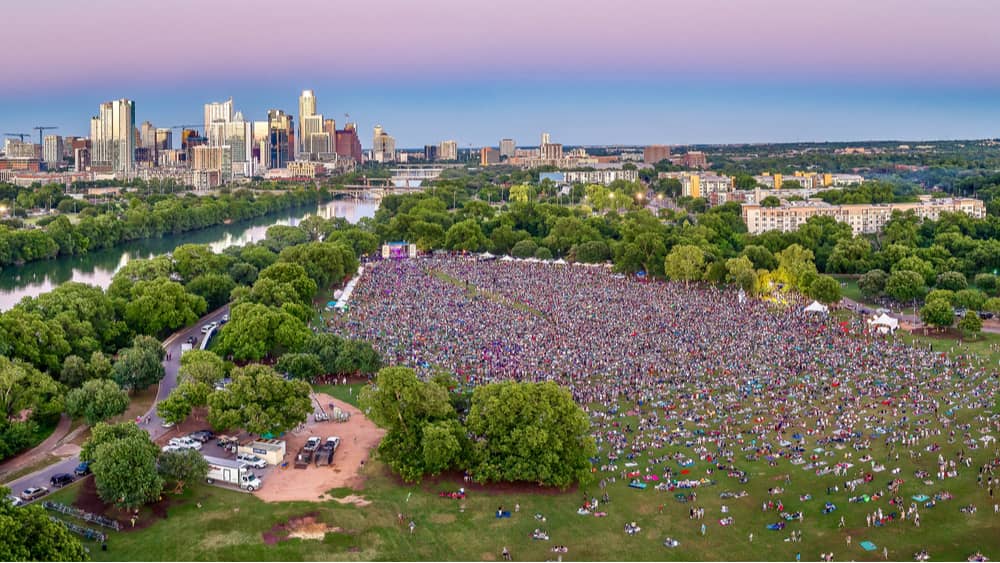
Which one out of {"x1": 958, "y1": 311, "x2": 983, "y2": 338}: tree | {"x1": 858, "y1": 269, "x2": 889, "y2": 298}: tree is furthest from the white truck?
{"x1": 858, "y1": 269, "x2": 889, "y2": 298}: tree

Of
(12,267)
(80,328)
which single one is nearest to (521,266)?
(80,328)

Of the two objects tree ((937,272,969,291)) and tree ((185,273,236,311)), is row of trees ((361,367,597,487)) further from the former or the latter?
tree ((937,272,969,291))

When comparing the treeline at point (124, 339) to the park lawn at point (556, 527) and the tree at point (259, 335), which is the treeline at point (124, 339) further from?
the park lawn at point (556, 527)

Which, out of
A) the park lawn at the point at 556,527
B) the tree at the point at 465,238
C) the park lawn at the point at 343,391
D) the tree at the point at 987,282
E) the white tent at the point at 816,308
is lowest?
the park lawn at the point at 556,527

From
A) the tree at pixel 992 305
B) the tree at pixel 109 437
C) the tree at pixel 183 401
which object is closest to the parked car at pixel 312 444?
the tree at pixel 183 401

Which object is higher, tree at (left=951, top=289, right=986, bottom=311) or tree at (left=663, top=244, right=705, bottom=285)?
tree at (left=663, top=244, right=705, bottom=285)
